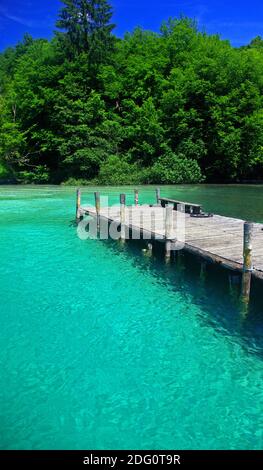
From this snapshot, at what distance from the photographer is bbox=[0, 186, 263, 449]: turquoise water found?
5.42 meters

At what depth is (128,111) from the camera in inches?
1880

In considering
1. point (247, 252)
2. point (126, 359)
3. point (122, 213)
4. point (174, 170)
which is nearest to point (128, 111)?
point (174, 170)

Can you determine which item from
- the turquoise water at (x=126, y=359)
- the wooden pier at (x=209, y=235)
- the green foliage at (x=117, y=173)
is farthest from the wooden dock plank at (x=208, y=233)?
the green foliage at (x=117, y=173)

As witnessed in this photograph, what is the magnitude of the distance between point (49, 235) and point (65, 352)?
1032 centimetres

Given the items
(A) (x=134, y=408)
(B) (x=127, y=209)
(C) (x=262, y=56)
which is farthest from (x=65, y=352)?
(C) (x=262, y=56)

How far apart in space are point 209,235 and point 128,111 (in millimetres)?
38236

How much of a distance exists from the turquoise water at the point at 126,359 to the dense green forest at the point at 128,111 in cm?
3223

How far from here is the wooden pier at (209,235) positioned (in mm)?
8984

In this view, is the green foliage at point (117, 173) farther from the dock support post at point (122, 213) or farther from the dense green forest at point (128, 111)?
the dock support post at point (122, 213)

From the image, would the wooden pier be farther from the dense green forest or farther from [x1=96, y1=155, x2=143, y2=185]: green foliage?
the dense green forest

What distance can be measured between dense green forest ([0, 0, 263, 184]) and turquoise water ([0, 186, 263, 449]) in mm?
32229

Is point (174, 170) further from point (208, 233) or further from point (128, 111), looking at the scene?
point (208, 233)

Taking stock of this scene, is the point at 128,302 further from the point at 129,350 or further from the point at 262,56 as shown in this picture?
the point at 262,56

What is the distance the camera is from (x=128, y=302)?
9.80 meters
